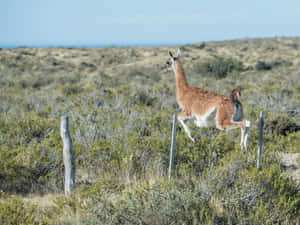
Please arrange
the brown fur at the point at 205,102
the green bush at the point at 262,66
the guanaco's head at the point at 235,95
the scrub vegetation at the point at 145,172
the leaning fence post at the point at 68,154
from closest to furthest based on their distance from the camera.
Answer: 1. the scrub vegetation at the point at 145,172
2. the leaning fence post at the point at 68,154
3. the guanaco's head at the point at 235,95
4. the brown fur at the point at 205,102
5. the green bush at the point at 262,66

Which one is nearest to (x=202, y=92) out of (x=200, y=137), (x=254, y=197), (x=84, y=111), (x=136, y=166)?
(x=200, y=137)

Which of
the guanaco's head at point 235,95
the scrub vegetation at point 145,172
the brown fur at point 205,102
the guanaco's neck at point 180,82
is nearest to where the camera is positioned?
the scrub vegetation at point 145,172

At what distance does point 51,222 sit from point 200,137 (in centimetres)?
415

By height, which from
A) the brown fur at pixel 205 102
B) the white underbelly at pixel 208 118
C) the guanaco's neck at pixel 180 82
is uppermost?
the guanaco's neck at pixel 180 82

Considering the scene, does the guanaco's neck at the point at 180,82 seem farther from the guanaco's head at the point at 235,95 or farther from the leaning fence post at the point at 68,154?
the leaning fence post at the point at 68,154

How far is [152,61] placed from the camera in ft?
137

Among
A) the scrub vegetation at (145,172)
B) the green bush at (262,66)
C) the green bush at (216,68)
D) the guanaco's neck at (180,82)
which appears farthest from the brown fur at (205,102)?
the green bush at (262,66)

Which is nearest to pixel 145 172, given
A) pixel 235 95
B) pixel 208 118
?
pixel 208 118

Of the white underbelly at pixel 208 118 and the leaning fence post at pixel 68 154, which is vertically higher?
the white underbelly at pixel 208 118

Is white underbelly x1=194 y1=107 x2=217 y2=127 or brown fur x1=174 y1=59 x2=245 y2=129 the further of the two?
white underbelly x1=194 y1=107 x2=217 y2=127

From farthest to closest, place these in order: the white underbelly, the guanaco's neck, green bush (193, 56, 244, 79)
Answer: green bush (193, 56, 244, 79)
the guanaco's neck
the white underbelly

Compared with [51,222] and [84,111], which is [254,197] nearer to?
[51,222]

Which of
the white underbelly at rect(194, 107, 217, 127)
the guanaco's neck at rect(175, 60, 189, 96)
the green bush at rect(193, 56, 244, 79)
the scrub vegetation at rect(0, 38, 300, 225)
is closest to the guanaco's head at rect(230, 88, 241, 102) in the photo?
the white underbelly at rect(194, 107, 217, 127)

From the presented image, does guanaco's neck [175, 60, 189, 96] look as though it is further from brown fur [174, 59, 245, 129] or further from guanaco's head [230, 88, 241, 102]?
guanaco's head [230, 88, 241, 102]
